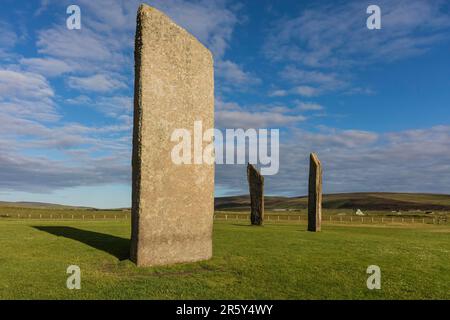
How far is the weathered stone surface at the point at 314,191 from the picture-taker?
85.6 ft

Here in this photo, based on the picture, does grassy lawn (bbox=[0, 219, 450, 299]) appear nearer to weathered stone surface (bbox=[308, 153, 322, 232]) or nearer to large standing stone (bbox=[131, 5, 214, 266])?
large standing stone (bbox=[131, 5, 214, 266])

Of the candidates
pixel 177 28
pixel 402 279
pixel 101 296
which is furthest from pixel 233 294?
pixel 177 28

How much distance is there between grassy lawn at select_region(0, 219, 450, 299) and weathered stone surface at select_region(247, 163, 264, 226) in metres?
A: 11.9

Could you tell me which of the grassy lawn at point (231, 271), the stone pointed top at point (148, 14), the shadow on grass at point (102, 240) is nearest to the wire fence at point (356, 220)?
the shadow on grass at point (102, 240)

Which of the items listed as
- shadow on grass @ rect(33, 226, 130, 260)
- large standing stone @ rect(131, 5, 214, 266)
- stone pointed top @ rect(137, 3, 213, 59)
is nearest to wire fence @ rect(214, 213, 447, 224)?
shadow on grass @ rect(33, 226, 130, 260)

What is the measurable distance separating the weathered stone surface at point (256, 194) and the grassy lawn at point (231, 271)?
11.9 meters

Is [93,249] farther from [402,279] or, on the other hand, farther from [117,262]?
[402,279]

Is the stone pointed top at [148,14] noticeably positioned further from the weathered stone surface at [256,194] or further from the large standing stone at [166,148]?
the weathered stone surface at [256,194]

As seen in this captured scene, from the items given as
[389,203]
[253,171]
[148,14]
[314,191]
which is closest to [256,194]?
[253,171]

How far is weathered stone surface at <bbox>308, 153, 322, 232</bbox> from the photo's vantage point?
26094 millimetres

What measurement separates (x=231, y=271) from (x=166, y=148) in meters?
4.65

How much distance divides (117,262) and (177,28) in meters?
8.47
